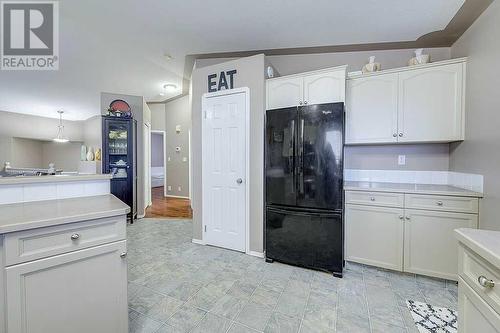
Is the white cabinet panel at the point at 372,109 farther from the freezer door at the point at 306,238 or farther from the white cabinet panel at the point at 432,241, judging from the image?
the freezer door at the point at 306,238

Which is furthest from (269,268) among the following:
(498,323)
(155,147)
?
(155,147)

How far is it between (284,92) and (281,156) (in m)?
0.76

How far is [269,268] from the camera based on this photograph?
7.99ft

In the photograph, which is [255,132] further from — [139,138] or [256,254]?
[139,138]

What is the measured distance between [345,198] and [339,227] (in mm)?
353

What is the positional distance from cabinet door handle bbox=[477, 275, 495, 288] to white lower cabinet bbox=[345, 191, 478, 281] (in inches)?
58.8

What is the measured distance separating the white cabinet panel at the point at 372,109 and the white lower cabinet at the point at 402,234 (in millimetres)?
654

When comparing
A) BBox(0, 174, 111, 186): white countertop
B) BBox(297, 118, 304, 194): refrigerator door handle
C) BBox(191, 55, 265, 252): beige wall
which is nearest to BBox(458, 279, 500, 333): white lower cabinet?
BBox(297, 118, 304, 194): refrigerator door handle

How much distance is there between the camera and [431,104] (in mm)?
2287

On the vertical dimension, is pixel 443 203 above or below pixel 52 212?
below

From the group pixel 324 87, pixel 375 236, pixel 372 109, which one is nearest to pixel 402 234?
pixel 375 236

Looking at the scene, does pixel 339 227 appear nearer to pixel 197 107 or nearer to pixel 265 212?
pixel 265 212

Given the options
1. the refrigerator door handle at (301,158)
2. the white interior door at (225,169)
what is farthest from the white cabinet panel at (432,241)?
the white interior door at (225,169)

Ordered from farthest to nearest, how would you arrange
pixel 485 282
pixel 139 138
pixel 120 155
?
pixel 139 138 → pixel 120 155 → pixel 485 282
